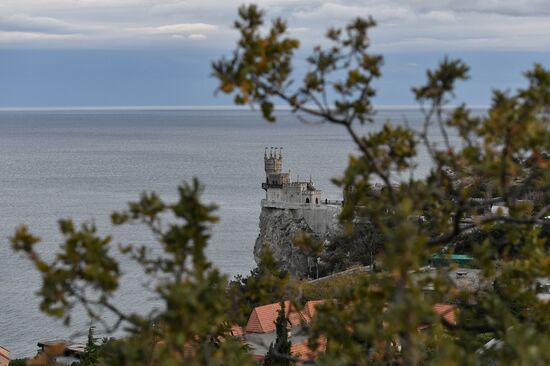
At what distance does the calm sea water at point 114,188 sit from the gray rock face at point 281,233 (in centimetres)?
170

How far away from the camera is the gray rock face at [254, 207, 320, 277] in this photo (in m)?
59.7

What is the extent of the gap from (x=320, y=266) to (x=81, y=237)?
49.1 m

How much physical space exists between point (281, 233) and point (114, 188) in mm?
36842

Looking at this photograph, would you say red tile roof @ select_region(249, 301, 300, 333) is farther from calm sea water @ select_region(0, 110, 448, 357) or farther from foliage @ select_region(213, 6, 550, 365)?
foliage @ select_region(213, 6, 550, 365)

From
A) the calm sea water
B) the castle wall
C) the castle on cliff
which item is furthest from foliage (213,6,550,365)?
the castle on cliff

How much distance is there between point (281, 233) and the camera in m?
62.4

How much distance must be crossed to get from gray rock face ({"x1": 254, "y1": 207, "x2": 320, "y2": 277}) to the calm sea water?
1696mm

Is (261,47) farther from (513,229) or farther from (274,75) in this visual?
(513,229)

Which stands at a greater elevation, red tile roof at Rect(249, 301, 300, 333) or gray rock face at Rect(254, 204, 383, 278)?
red tile roof at Rect(249, 301, 300, 333)

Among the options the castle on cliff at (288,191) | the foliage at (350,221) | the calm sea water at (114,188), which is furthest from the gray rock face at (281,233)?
the foliage at (350,221)

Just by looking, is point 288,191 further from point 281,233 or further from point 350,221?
point 350,221

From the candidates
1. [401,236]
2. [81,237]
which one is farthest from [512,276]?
[81,237]

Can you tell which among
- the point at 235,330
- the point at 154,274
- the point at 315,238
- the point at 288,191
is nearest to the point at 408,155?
the point at 154,274

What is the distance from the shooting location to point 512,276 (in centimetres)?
669
